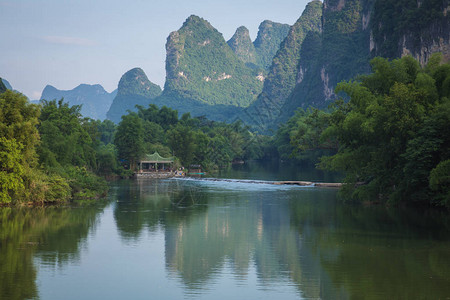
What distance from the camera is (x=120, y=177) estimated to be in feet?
235

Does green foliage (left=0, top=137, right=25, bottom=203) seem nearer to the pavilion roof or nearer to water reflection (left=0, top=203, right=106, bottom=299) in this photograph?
water reflection (left=0, top=203, right=106, bottom=299)

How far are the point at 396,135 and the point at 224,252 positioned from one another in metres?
16.8

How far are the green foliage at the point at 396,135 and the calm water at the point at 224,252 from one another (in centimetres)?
197

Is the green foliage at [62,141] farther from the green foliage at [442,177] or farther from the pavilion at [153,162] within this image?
the green foliage at [442,177]

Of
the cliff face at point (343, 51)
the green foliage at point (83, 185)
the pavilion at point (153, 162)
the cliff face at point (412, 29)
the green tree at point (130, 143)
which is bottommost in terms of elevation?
the green foliage at point (83, 185)

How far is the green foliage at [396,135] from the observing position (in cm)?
3089

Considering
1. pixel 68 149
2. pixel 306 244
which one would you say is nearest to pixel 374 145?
pixel 306 244

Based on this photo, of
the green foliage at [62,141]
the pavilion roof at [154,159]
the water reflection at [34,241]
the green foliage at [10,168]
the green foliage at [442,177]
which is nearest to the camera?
the water reflection at [34,241]

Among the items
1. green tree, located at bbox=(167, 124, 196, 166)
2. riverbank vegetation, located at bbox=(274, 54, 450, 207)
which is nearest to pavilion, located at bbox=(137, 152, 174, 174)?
green tree, located at bbox=(167, 124, 196, 166)

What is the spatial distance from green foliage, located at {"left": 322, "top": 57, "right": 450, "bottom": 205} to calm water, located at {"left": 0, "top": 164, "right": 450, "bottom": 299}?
1.97 meters

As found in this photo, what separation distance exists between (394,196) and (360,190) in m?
→ 3.85

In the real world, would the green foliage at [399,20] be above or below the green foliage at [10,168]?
above

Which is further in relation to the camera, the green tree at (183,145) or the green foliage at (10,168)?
the green tree at (183,145)

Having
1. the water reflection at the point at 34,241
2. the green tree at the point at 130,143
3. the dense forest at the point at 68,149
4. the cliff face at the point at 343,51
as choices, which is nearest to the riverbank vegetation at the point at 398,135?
the water reflection at the point at 34,241
